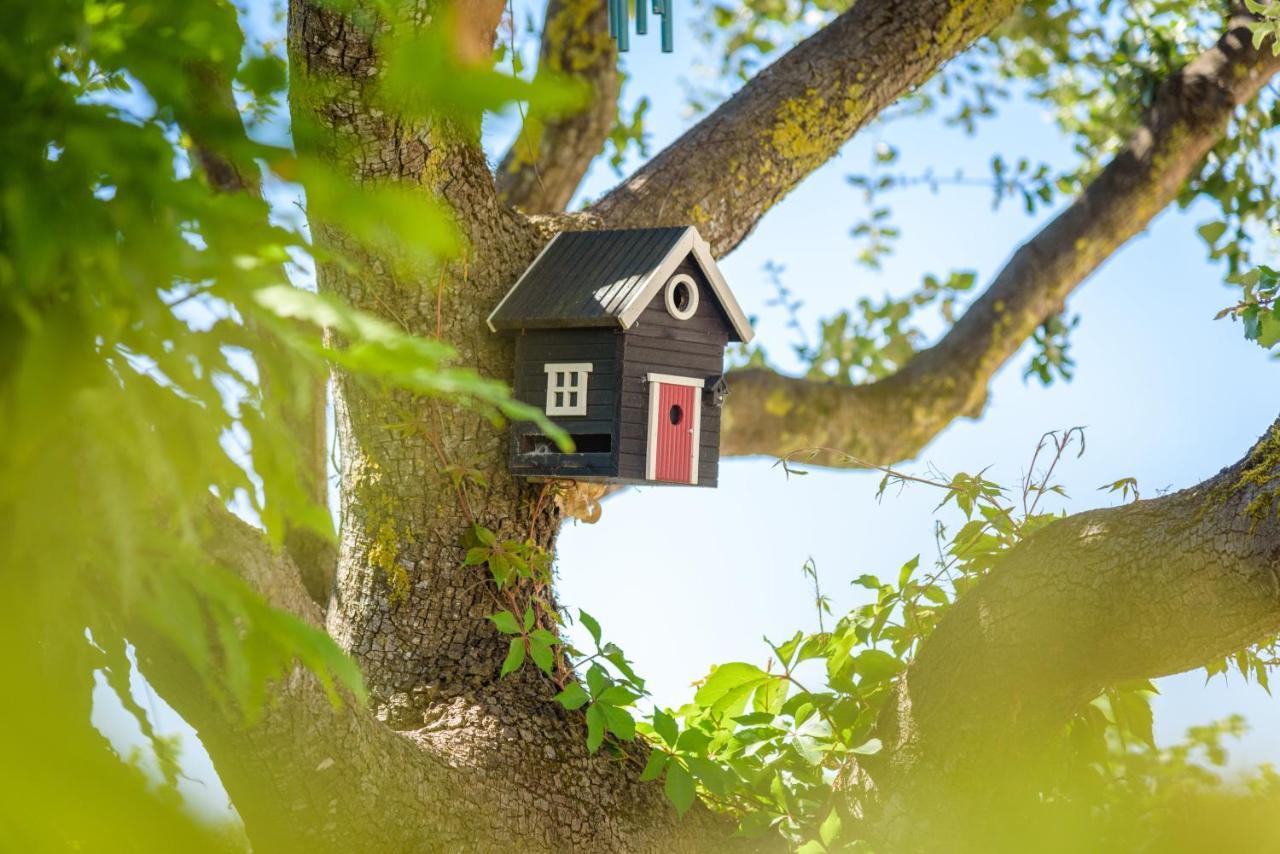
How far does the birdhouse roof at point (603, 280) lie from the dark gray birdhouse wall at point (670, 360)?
0.09ft

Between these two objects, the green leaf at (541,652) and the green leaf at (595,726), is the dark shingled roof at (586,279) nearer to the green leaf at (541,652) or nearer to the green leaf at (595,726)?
the green leaf at (541,652)

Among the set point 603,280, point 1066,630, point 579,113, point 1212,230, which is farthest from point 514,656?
point 1212,230

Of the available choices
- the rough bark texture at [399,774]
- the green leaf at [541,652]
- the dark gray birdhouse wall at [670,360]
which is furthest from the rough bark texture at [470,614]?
the dark gray birdhouse wall at [670,360]

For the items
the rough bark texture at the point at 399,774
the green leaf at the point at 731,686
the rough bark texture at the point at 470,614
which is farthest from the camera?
the green leaf at the point at 731,686

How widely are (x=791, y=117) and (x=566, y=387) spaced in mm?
1078

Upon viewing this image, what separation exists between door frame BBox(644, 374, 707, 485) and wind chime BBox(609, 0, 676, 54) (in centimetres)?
74

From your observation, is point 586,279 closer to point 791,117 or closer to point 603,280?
point 603,280

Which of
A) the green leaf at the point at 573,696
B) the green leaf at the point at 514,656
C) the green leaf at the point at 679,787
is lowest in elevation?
the green leaf at the point at 679,787

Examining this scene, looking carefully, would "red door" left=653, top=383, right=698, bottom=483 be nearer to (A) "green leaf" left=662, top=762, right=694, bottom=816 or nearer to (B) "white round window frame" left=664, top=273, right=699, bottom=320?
(B) "white round window frame" left=664, top=273, right=699, bottom=320

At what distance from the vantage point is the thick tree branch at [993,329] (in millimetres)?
3518

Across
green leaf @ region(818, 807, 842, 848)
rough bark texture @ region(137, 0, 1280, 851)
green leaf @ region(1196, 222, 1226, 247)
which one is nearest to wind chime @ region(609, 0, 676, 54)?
rough bark texture @ region(137, 0, 1280, 851)

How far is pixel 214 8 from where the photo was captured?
28.0 inches

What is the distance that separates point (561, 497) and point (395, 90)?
5.68 ft

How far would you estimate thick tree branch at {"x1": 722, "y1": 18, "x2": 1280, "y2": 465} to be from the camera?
11.5 feet
